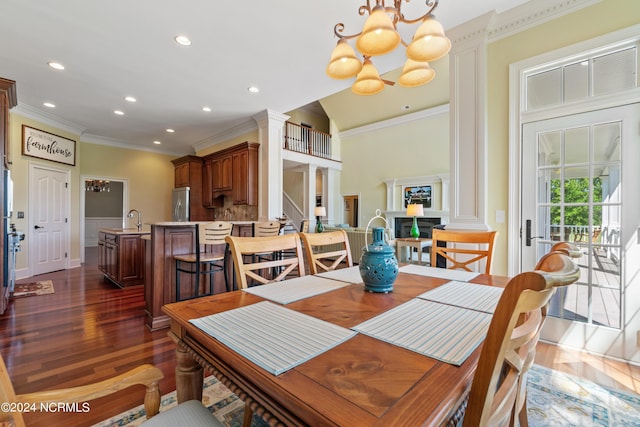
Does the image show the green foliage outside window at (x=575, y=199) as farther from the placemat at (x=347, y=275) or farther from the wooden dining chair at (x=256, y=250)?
the wooden dining chair at (x=256, y=250)

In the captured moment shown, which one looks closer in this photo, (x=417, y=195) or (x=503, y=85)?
(x=503, y=85)

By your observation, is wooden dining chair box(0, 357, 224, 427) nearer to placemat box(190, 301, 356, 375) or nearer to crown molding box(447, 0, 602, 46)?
placemat box(190, 301, 356, 375)

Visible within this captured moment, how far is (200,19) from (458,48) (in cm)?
256

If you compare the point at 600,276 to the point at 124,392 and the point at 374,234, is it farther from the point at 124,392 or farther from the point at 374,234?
the point at 124,392

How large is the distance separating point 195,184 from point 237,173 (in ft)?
5.31

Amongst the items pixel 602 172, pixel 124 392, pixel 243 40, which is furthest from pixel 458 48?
pixel 124 392

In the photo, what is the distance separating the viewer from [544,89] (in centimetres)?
254

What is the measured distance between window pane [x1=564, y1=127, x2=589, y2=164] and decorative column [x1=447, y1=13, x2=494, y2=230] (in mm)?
605

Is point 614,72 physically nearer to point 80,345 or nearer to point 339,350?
point 339,350

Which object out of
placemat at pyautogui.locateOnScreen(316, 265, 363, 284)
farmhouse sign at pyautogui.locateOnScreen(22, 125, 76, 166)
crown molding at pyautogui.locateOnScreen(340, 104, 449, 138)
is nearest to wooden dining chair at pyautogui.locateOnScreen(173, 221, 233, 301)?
placemat at pyautogui.locateOnScreen(316, 265, 363, 284)

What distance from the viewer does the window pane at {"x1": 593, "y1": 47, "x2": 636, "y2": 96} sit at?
2.16m

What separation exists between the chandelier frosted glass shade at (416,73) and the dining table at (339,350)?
4.73ft

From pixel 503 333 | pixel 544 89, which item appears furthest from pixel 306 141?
pixel 503 333

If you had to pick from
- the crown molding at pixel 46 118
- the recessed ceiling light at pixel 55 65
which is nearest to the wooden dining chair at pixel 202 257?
the recessed ceiling light at pixel 55 65
